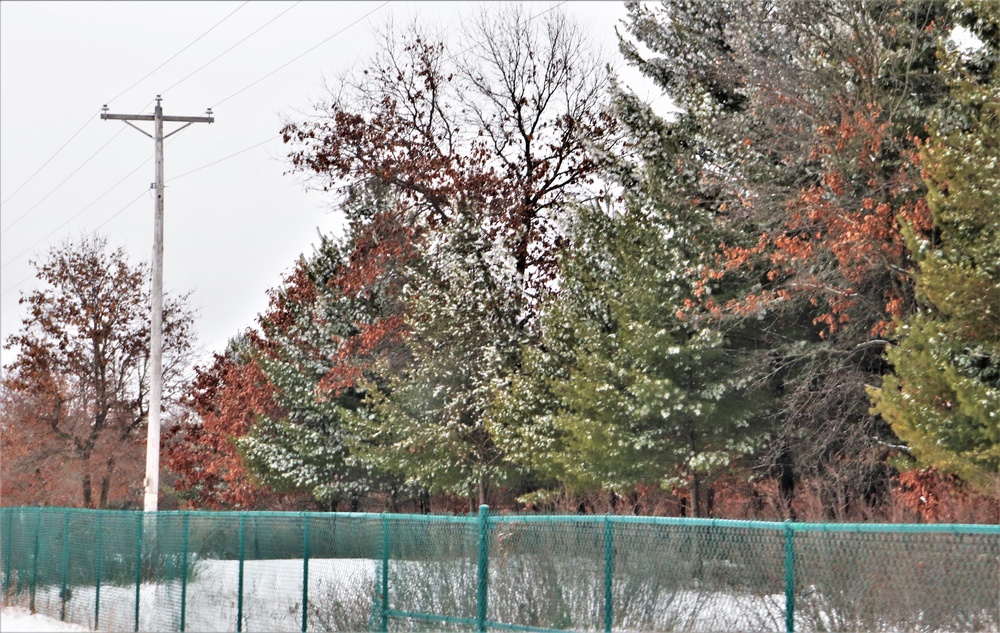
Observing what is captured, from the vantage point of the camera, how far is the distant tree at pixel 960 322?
2030cm

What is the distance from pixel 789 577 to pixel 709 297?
17.6 metres

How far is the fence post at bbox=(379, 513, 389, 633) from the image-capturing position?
14.0m

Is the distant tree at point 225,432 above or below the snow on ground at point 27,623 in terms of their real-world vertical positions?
above

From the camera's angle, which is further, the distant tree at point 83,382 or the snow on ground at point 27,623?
the distant tree at point 83,382

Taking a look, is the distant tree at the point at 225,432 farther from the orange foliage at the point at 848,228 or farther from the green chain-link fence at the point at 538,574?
the green chain-link fence at the point at 538,574

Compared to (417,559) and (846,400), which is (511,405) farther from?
(417,559)

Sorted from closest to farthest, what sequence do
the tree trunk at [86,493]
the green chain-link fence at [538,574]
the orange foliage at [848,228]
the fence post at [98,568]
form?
the green chain-link fence at [538,574] → the fence post at [98,568] → the orange foliage at [848,228] → the tree trunk at [86,493]

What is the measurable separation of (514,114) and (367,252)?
706cm

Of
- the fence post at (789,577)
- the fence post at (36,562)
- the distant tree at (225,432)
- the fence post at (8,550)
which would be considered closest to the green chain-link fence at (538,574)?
the fence post at (789,577)

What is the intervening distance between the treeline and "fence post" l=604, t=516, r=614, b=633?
22.1 ft

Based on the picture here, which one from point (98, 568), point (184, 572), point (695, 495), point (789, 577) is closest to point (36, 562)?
point (98, 568)

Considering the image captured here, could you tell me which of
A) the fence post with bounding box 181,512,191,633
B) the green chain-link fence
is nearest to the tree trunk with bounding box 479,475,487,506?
the green chain-link fence

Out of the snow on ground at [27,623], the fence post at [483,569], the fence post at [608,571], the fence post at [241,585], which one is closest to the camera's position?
the fence post at [608,571]

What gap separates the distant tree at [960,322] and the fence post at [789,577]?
11269 millimetres
